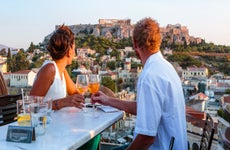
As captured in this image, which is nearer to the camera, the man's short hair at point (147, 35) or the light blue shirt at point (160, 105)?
the light blue shirt at point (160, 105)

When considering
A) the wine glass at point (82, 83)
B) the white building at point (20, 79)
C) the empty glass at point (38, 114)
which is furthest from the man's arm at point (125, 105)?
the white building at point (20, 79)

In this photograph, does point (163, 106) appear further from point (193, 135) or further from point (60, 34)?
point (60, 34)

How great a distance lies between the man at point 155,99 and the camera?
1.03m

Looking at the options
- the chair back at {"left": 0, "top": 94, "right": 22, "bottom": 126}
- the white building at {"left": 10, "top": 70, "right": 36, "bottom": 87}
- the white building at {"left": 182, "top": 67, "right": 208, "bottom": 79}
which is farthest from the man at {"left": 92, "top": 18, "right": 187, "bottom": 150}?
the white building at {"left": 182, "top": 67, "right": 208, "bottom": 79}

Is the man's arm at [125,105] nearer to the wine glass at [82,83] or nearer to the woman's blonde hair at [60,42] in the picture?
the wine glass at [82,83]

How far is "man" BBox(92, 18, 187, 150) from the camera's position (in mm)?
1033

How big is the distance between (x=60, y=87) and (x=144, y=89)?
68 centimetres

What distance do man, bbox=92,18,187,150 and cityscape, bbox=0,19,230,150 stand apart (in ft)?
0.53

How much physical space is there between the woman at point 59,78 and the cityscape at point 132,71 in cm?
9

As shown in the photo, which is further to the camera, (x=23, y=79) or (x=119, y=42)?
(x=119, y=42)

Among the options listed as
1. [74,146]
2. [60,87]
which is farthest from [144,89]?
[60,87]

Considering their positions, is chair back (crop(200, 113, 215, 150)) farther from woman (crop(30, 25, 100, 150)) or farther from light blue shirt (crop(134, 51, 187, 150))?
woman (crop(30, 25, 100, 150))

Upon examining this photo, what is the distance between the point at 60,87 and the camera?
161 centimetres

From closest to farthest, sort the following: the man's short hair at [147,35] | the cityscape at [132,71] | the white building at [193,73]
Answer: the man's short hair at [147,35] < the cityscape at [132,71] < the white building at [193,73]
